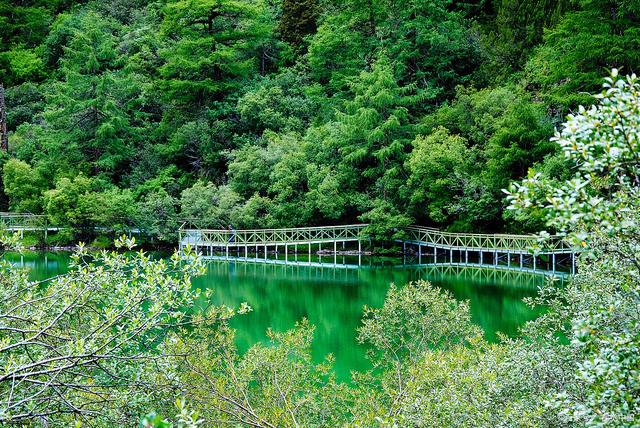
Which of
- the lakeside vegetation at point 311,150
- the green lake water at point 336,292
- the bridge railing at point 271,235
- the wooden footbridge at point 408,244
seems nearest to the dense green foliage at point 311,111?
the lakeside vegetation at point 311,150

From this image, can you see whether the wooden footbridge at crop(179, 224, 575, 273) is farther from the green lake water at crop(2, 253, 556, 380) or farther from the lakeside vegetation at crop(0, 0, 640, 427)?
the green lake water at crop(2, 253, 556, 380)

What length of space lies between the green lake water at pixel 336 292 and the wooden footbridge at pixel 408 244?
33.4 inches

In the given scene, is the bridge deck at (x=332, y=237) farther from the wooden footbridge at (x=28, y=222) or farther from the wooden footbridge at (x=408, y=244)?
the wooden footbridge at (x=28, y=222)

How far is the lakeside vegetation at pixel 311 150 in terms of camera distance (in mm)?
6406

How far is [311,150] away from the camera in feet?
96.3

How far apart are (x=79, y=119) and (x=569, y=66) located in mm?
23372

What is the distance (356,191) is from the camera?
2786cm

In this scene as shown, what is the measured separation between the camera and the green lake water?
16238 mm

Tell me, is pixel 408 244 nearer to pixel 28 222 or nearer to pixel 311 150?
pixel 311 150

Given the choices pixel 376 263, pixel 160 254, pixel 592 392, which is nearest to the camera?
pixel 592 392

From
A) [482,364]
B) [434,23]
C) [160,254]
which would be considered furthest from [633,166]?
[434,23]

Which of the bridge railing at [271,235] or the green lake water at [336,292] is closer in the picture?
the green lake water at [336,292]

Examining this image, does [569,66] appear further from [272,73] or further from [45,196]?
[45,196]

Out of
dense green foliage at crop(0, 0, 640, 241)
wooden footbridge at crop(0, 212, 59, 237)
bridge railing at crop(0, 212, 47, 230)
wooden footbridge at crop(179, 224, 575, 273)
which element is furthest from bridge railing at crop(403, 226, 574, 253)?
bridge railing at crop(0, 212, 47, 230)
